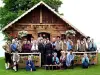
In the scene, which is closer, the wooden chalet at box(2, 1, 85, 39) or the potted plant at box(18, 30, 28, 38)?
the potted plant at box(18, 30, 28, 38)

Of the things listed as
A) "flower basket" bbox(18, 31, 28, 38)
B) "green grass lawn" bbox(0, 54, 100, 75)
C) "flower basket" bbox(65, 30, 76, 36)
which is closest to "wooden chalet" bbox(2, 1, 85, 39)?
"flower basket" bbox(65, 30, 76, 36)

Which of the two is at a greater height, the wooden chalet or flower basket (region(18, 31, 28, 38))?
the wooden chalet

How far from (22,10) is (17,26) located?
55.6 feet

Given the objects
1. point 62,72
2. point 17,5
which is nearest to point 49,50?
point 62,72

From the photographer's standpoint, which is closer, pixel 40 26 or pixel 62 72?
pixel 62 72

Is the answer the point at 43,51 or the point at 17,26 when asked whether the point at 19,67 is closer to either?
the point at 43,51

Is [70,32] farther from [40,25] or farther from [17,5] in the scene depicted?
[17,5]

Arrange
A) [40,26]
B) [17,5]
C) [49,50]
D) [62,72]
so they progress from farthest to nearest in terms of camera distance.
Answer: [17,5] < [40,26] < [49,50] < [62,72]

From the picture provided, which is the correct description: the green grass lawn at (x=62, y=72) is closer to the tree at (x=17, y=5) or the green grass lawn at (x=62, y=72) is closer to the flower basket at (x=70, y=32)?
the flower basket at (x=70, y=32)

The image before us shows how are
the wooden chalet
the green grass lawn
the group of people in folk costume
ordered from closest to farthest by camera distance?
the green grass lawn
the group of people in folk costume
the wooden chalet

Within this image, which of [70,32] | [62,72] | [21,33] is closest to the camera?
[62,72]

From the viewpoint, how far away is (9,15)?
50031 mm

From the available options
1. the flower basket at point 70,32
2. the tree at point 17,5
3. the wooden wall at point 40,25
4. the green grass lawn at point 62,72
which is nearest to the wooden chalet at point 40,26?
the wooden wall at point 40,25

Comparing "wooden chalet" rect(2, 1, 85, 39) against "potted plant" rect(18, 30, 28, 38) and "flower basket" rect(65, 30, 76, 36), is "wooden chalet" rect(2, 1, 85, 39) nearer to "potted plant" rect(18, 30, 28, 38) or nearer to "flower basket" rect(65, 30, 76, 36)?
"flower basket" rect(65, 30, 76, 36)
